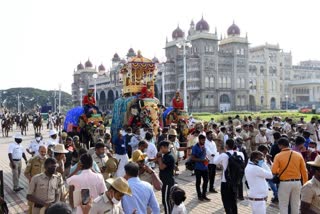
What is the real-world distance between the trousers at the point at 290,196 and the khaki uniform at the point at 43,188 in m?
3.75

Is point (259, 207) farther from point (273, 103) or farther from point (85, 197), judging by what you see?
point (273, 103)

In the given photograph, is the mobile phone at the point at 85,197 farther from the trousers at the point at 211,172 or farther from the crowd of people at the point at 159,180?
the trousers at the point at 211,172

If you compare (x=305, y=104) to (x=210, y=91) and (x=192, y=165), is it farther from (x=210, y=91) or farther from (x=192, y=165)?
(x=192, y=165)

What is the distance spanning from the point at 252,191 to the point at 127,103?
35.9 feet

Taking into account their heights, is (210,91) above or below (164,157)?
above

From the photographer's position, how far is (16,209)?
8758 mm

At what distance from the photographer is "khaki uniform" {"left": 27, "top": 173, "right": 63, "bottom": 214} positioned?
551cm

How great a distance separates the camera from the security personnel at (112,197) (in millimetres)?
4133

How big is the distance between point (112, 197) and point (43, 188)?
1.73 m

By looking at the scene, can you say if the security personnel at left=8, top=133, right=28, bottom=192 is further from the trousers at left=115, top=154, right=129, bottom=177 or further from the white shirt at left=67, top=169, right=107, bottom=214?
the white shirt at left=67, top=169, right=107, bottom=214

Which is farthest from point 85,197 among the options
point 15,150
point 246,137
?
point 246,137

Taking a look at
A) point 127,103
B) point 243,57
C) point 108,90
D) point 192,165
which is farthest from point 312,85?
point 192,165

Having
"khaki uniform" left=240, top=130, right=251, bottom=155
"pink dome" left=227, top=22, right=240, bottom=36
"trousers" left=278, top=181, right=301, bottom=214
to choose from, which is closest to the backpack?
"trousers" left=278, top=181, right=301, bottom=214

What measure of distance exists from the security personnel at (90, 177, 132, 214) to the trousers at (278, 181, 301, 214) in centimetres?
345
